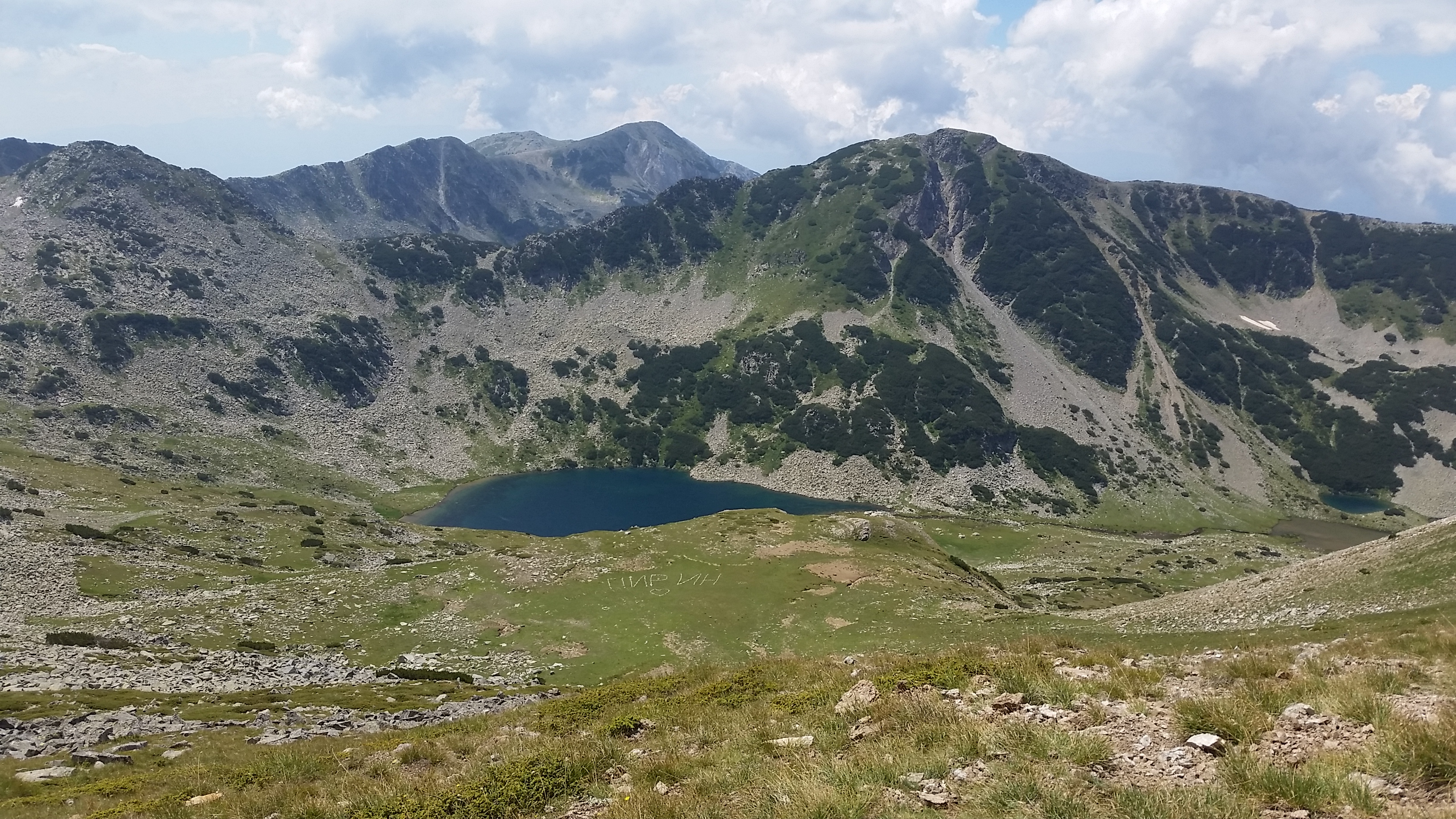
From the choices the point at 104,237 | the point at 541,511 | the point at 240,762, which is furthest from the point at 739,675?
the point at 104,237

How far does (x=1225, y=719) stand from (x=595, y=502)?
14468 cm

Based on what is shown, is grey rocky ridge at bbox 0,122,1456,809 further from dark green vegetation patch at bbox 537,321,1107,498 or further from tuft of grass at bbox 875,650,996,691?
dark green vegetation patch at bbox 537,321,1107,498

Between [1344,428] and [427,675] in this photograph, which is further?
[1344,428]

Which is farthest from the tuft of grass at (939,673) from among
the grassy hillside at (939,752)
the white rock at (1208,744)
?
the white rock at (1208,744)

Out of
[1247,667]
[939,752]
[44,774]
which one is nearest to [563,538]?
[44,774]

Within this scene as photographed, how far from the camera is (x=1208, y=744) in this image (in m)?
8.99

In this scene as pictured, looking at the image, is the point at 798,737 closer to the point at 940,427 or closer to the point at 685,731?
the point at 685,731

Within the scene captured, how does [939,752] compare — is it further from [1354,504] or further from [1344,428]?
[1344,428]

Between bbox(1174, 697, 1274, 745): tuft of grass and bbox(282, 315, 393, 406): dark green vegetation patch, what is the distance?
636 ft

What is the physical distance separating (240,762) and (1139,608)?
4942 cm

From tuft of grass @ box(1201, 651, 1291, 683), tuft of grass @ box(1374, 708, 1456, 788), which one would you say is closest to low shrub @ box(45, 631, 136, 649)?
tuft of grass @ box(1201, 651, 1291, 683)

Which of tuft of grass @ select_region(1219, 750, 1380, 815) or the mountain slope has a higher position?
Answer: tuft of grass @ select_region(1219, 750, 1380, 815)

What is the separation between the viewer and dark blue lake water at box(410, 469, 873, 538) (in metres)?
134

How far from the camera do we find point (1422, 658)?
1355 cm
